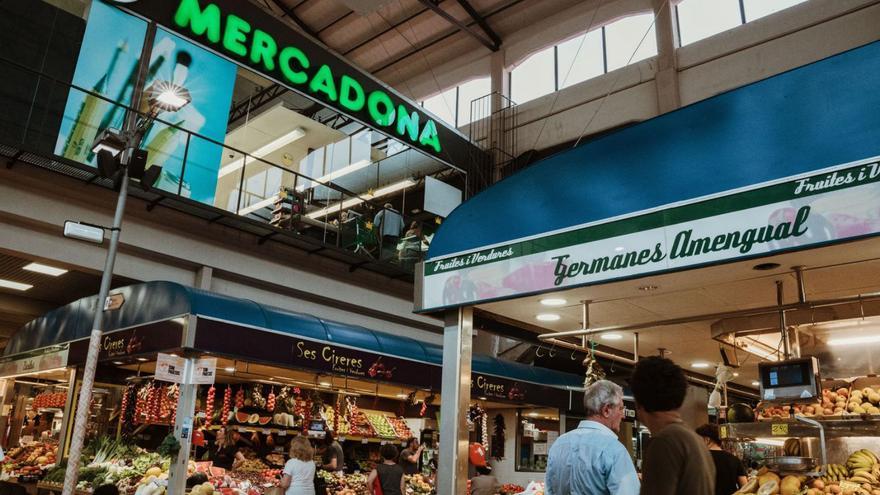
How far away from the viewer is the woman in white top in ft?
27.2

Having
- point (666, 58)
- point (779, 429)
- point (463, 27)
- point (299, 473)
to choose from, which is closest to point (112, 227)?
point (299, 473)

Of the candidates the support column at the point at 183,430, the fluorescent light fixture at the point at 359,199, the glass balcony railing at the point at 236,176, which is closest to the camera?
the support column at the point at 183,430

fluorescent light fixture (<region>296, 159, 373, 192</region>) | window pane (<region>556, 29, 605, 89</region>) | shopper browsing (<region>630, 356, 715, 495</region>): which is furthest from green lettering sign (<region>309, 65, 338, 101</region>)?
shopper browsing (<region>630, 356, 715, 495</region>)

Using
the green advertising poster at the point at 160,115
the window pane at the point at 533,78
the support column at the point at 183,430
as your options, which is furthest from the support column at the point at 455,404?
the window pane at the point at 533,78

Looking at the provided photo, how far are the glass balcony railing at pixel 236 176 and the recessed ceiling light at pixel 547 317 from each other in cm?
738

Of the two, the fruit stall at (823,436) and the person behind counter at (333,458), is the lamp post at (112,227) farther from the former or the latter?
the fruit stall at (823,436)

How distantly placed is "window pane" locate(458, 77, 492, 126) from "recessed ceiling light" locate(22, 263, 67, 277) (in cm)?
1184

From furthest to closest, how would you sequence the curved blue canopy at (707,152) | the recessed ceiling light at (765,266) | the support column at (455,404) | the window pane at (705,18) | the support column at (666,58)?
the support column at (666,58) < the window pane at (705,18) < the support column at (455,404) < the recessed ceiling light at (765,266) < the curved blue canopy at (707,152)

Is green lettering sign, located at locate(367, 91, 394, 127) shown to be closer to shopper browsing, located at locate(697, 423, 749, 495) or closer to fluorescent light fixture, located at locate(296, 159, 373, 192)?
fluorescent light fixture, located at locate(296, 159, 373, 192)

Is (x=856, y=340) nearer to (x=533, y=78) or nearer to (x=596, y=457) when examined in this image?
(x=596, y=457)

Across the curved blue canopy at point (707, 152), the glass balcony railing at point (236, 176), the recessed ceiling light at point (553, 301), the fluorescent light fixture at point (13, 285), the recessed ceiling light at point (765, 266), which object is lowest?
the recessed ceiling light at point (553, 301)

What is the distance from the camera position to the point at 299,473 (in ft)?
27.3

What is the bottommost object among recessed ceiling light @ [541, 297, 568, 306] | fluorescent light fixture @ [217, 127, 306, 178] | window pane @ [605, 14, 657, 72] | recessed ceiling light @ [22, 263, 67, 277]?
recessed ceiling light @ [541, 297, 568, 306]

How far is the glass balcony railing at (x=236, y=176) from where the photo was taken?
1123 cm
